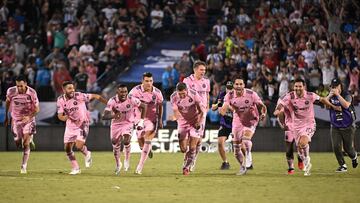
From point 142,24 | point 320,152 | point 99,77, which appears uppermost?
point 142,24

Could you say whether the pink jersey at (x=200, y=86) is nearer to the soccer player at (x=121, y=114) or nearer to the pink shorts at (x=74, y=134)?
the soccer player at (x=121, y=114)

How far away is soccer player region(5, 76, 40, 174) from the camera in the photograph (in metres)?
20.6

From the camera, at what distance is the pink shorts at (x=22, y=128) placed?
67.6 ft

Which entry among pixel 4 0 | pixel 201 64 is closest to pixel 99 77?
pixel 4 0

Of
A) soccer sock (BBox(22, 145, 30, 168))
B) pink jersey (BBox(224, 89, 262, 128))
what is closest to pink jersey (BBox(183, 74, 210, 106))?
pink jersey (BBox(224, 89, 262, 128))

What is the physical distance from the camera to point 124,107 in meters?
20.0

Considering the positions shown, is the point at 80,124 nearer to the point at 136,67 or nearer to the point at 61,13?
the point at 136,67

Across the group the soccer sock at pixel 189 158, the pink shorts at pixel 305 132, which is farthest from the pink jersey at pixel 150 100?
the pink shorts at pixel 305 132

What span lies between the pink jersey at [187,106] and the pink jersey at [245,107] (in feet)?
3.10

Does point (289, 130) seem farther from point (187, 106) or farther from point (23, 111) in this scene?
point (23, 111)

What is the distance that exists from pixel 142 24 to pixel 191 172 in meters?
16.4

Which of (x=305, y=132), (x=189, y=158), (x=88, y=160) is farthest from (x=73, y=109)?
(x=305, y=132)

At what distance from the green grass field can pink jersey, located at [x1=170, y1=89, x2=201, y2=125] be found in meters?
1.25

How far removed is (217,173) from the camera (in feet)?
66.2
